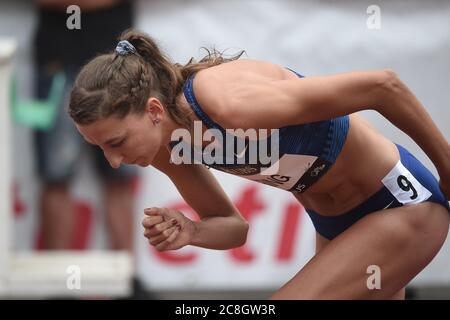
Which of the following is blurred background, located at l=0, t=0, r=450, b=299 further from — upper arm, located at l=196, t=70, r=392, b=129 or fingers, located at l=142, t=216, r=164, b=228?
upper arm, located at l=196, t=70, r=392, b=129

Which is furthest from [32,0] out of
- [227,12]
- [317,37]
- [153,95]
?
[153,95]

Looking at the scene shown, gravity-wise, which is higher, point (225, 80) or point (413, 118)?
point (225, 80)

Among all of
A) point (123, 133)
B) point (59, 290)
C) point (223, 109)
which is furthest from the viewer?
point (59, 290)

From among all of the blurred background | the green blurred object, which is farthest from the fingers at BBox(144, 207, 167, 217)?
the green blurred object

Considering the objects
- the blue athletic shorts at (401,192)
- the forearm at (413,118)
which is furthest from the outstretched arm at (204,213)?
the forearm at (413,118)

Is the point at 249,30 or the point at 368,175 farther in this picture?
the point at 249,30

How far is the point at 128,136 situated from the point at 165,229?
0.32 metres

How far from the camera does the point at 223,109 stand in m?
3.27

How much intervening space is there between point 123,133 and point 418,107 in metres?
0.93

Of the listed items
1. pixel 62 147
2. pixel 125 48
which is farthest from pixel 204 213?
pixel 62 147

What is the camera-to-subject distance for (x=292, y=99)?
3.27 m

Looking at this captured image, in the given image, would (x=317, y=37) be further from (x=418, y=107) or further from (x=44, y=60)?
(x=418, y=107)

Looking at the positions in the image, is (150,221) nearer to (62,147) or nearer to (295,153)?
(295,153)

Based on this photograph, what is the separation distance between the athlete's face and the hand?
192mm
